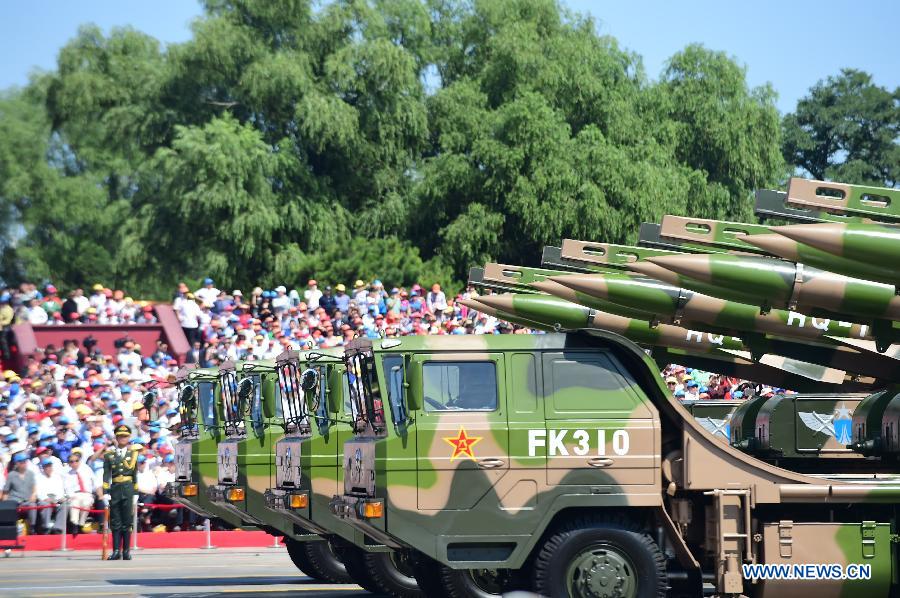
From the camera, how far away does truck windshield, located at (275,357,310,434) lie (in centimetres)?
1474

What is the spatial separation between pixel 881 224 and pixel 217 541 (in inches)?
478

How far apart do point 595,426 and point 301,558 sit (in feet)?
21.3

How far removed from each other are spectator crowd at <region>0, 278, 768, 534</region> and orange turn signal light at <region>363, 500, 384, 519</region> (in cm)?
715

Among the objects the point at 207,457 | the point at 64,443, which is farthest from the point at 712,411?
the point at 64,443

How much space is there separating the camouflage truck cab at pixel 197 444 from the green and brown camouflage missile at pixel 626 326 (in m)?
3.42

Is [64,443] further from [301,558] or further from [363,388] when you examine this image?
[363,388]

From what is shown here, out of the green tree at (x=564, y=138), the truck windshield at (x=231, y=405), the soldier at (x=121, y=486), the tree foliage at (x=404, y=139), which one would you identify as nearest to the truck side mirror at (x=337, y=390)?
the truck windshield at (x=231, y=405)

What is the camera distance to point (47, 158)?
58469 millimetres

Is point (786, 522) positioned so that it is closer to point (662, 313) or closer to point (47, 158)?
point (662, 313)

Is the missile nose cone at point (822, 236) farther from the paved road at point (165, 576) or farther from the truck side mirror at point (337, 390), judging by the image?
the paved road at point (165, 576)

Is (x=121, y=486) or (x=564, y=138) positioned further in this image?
(x=564, y=138)

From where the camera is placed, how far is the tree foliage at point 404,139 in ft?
131

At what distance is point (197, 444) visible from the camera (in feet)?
57.2

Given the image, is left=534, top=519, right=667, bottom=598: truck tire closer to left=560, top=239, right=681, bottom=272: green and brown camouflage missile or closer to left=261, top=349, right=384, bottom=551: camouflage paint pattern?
left=261, top=349, right=384, bottom=551: camouflage paint pattern
